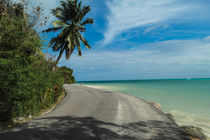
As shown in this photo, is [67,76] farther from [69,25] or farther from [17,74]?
[17,74]

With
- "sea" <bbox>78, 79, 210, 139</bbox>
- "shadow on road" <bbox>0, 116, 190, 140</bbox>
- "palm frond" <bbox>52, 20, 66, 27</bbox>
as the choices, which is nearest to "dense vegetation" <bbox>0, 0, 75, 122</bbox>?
"shadow on road" <bbox>0, 116, 190, 140</bbox>

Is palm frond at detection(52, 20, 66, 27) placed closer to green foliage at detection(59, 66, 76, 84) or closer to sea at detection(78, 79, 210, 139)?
sea at detection(78, 79, 210, 139)

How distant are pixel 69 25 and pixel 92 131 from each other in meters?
20.3

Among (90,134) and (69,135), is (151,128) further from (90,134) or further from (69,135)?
(69,135)

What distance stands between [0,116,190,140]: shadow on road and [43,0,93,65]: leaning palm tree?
16990 mm

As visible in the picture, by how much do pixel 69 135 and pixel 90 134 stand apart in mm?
749

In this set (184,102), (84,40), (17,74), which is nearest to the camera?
(17,74)

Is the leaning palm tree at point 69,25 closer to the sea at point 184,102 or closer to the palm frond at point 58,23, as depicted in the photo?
the palm frond at point 58,23

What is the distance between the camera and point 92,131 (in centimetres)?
536

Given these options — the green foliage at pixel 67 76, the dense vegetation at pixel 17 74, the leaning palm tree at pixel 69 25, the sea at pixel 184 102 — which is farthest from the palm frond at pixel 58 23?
the green foliage at pixel 67 76

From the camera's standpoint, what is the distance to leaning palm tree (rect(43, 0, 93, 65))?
870 inches

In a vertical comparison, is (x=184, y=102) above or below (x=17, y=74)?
below

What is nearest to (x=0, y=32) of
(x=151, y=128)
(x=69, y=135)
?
(x=69, y=135)

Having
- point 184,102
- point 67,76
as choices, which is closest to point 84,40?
point 184,102
